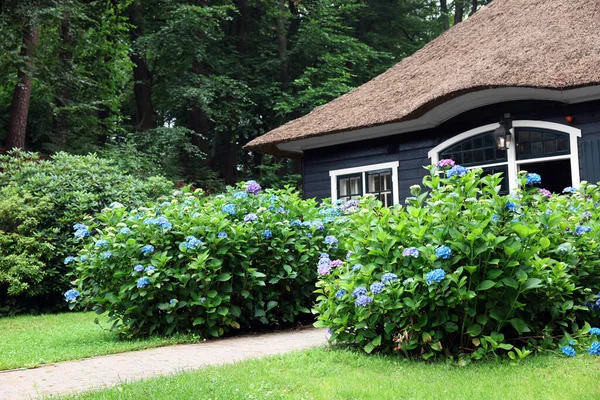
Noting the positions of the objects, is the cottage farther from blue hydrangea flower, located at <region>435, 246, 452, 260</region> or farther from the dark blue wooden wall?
blue hydrangea flower, located at <region>435, 246, 452, 260</region>

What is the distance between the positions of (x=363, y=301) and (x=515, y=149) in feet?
22.6

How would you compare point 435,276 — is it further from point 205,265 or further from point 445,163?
point 205,265

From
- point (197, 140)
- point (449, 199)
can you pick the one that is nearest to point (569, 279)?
point (449, 199)

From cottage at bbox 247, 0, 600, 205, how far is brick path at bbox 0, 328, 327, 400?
567 centimetres

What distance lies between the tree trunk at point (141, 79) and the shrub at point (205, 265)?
1766 centimetres

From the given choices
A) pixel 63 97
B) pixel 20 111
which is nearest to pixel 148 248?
pixel 20 111

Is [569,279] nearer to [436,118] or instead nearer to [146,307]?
[146,307]

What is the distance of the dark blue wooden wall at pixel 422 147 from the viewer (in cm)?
1018

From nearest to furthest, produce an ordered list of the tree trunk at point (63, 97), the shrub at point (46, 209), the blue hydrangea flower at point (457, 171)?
the blue hydrangea flower at point (457, 171), the shrub at point (46, 209), the tree trunk at point (63, 97)

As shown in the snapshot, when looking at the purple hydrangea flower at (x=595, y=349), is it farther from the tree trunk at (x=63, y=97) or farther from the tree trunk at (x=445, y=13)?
the tree trunk at (x=445, y=13)

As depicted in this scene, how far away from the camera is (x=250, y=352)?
587 centimetres

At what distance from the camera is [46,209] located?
11.3 m

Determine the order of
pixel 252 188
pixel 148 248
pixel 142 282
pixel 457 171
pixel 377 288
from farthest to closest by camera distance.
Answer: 1. pixel 252 188
2. pixel 148 248
3. pixel 142 282
4. pixel 457 171
5. pixel 377 288

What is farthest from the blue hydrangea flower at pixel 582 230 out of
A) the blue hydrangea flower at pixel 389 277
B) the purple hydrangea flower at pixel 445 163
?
the blue hydrangea flower at pixel 389 277
